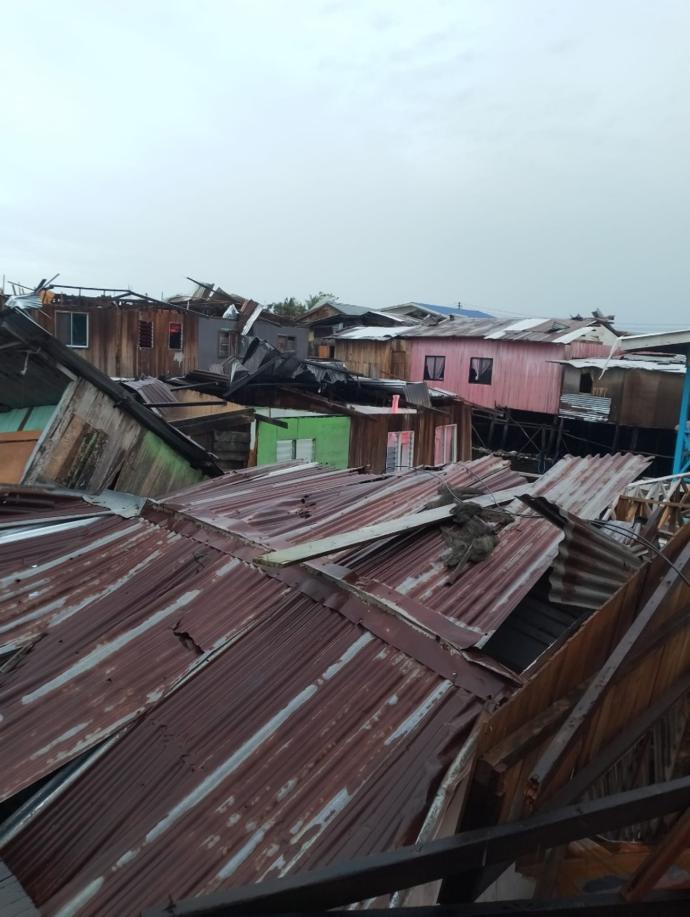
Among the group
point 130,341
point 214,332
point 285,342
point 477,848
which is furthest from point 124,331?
point 477,848

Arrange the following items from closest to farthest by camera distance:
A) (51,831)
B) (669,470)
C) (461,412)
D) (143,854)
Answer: (143,854) < (51,831) < (461,412) < (669,470)

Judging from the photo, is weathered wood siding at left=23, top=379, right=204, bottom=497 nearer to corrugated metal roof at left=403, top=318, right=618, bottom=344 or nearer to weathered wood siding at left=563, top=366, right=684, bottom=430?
weathered wood siding at left=563, top=366, right=684, bottom=430

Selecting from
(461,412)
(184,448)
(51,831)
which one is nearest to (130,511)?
(184,448)

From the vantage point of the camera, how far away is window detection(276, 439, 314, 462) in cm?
1431

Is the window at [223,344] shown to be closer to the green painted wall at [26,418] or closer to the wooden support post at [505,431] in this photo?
the wooden support post at [505,431]

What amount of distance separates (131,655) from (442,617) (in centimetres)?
226

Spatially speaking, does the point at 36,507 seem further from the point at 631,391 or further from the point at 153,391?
the point at 631,391

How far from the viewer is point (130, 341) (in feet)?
78.3

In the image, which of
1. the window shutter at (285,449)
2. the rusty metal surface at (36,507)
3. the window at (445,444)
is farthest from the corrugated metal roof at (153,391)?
the window at (445,444)

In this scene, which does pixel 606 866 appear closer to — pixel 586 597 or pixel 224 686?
pixel 586 597

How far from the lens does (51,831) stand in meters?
3.13

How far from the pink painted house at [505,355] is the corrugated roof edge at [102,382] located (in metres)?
17.4

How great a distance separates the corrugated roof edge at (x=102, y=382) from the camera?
633cm

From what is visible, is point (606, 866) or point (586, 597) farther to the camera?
point (586, 597)
